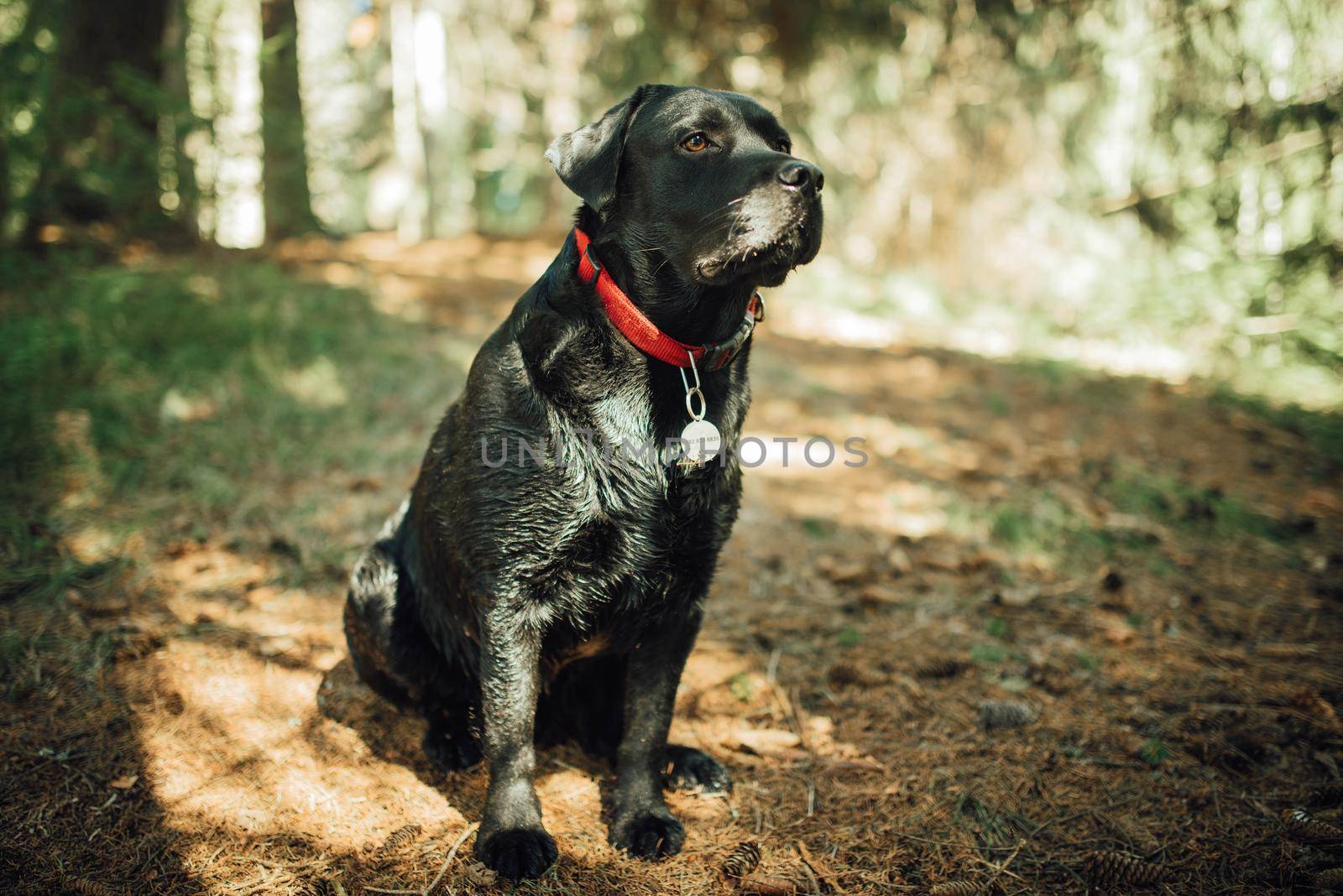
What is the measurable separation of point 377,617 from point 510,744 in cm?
67

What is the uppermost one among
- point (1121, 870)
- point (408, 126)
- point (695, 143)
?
point (408, 126)

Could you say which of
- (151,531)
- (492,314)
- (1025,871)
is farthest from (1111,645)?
(492,314)

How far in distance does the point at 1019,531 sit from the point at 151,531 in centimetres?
456

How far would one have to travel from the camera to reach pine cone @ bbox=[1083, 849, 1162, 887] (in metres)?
2.16

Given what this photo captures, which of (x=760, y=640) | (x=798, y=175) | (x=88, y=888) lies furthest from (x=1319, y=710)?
(x=88, y=888)

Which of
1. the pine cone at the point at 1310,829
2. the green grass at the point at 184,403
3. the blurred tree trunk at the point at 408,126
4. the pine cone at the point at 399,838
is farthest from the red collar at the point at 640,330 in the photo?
the blurred tree trunk at the point at 408,126

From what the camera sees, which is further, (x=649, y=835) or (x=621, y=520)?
(x=649, y=835)

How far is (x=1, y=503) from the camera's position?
3.80 meters

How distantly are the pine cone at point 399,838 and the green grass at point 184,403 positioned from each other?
1.98 meters

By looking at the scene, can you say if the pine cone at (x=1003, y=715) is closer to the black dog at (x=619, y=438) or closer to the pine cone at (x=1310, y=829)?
the pine cone at (x=1310, y=829)

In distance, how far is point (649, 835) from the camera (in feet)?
7.70

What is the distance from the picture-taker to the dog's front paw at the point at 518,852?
216 cm

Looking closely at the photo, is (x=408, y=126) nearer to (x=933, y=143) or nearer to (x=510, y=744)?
(x=933, y=143)

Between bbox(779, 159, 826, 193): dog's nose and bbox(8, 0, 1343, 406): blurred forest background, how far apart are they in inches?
208
